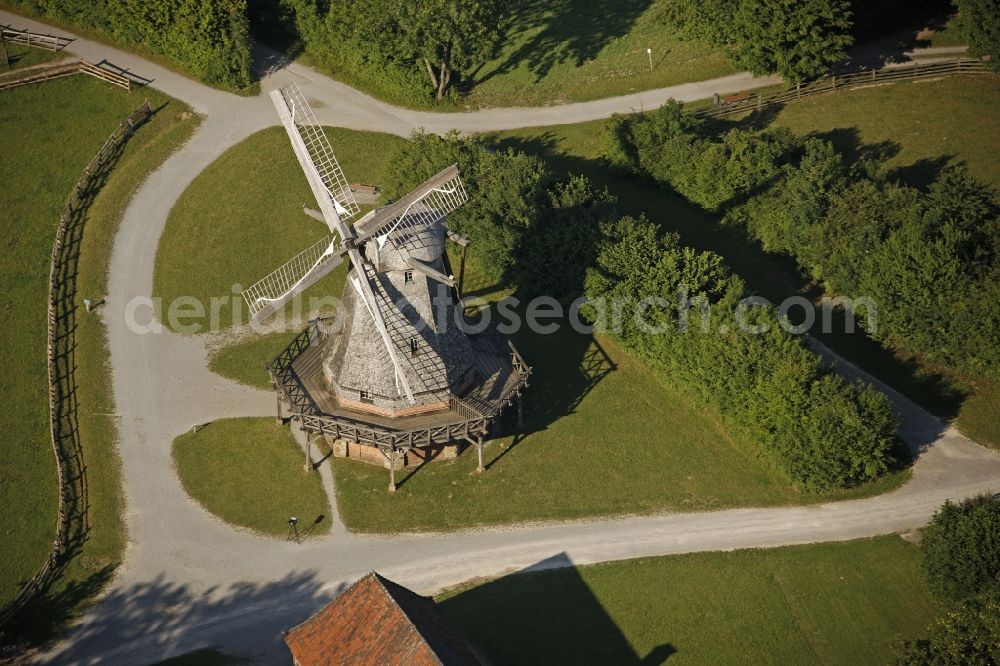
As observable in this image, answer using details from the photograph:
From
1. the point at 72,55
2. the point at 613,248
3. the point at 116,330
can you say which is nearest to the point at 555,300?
the point at 613,248

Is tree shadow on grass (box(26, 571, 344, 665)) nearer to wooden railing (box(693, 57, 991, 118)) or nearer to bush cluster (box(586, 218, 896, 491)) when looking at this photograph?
bush cluster (box(586, 218, 896, 491))

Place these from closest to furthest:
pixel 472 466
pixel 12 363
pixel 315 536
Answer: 1. pixel 315 536
2. pixel 472 466
3. pixel 12 363

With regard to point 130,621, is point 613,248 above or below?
above

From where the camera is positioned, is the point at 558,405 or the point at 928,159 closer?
the point at 558,405

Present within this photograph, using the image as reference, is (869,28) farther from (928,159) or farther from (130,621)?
(130,621)

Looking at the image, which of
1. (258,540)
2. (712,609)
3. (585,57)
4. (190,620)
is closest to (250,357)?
(258,540)

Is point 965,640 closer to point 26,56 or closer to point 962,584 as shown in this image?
point 962,584
